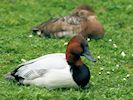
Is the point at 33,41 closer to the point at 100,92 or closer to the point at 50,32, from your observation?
the point at 50,32

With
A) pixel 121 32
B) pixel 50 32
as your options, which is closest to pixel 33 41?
pixel 50 32

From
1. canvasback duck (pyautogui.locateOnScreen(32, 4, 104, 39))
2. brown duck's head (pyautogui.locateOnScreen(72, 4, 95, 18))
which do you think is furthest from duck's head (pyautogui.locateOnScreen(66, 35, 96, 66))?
brown duck's head (pyautogui.locateOnScreen(72, 4, 95, 18))

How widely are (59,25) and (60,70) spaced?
4.00 m

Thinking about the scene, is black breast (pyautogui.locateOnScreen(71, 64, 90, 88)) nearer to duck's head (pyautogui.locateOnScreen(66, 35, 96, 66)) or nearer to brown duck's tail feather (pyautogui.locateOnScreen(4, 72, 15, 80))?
duck's head (pyautogui.locateOnScreen(66, 35, 96, 66))

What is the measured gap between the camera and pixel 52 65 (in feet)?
26.5

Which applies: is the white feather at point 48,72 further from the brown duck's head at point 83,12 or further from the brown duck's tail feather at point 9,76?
the brown duck's head at point 83,12

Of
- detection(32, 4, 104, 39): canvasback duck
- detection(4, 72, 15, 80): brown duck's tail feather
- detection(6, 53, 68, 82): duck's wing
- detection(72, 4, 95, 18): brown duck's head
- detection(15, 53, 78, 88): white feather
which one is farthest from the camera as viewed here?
detection(72, 4, 95, 18): brown duck's head

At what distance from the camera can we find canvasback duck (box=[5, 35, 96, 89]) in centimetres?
796

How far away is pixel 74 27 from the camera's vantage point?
11812 millimetres

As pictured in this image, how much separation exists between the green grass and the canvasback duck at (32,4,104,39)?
0.24 m

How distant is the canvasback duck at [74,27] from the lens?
465 inches

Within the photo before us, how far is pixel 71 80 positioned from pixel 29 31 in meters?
4.61

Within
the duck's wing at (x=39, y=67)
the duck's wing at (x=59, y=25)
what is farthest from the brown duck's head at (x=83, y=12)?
the duck's wing at (x=39, y=67)

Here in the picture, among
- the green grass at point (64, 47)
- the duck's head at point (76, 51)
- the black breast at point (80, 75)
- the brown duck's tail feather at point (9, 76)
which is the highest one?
the duck's head at point (76, 51)
